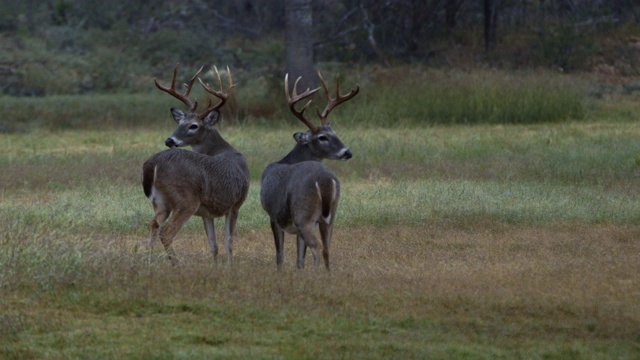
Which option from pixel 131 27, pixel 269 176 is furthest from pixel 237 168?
pixel 131 27

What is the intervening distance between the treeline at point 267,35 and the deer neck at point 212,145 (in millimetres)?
16706

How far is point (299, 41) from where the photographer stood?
25.2 metres

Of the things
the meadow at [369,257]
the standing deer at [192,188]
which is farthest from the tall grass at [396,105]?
the standing deer at [192,188]

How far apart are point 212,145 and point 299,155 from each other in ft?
2.97

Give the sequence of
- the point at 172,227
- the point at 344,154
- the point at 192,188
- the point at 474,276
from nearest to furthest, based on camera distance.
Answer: the point at 474,276 < the point at 172,227 < the point at 192,188 < the point at 344,154

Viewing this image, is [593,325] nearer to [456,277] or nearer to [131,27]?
[456,277]

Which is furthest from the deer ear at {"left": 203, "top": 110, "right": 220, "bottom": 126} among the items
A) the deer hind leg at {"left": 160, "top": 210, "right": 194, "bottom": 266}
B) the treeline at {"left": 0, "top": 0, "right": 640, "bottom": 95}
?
the treeline at {"left": 0, "top": 0, "right": 640, "bottom": 95}

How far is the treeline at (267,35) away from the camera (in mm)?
30016

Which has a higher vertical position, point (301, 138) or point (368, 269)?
point (301, 138)

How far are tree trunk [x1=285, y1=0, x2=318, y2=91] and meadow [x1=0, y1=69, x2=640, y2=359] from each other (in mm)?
2754

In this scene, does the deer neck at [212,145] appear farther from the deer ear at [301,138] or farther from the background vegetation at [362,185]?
the background vegetation at [362,185]

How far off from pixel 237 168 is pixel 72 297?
3224 millimetres

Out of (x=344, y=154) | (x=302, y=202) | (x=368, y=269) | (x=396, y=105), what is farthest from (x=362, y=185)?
(x=396, y=105)

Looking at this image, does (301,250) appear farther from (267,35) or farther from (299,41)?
(267,35)
